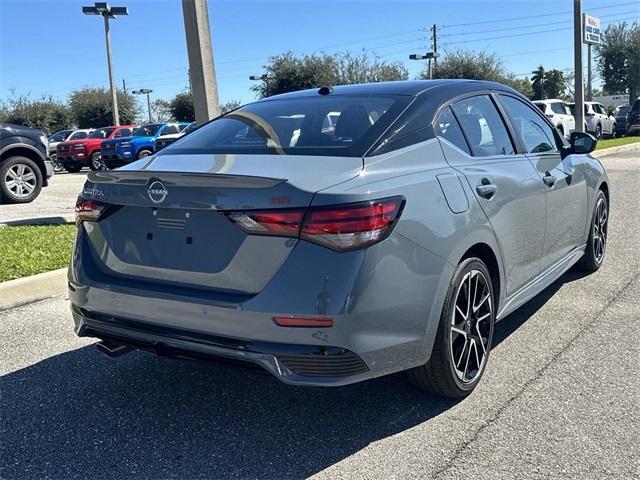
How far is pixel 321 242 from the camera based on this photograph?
2.50 metres

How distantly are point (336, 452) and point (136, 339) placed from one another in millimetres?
1048

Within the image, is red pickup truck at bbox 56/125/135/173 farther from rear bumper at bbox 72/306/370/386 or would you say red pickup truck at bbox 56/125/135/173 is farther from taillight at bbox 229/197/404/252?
taillight at bbox 229/197/404/252

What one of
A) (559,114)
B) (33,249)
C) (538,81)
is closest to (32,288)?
(33,249)

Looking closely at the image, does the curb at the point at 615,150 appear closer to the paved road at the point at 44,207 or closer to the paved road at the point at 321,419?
the paved road at the point at 44,207

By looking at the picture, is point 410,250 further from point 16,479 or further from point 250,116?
point 16,479

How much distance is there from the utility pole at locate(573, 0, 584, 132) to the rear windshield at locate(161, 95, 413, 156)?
1779cm

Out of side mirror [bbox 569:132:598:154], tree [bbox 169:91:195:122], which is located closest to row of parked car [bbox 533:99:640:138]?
side mirror [bbox 569:132:598:154]

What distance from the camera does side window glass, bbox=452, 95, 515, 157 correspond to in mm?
3572

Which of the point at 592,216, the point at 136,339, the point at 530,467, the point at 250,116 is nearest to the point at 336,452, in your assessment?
the point at 530,467

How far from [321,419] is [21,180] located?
31.7 feet

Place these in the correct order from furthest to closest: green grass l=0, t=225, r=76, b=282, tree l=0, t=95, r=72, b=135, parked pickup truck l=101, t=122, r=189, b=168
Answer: tree l=0, t=95, r=72, b=135, parked pickup truck l=101, t=122, r=189, b=168, green grass l=0, t=225, r=76, b=282

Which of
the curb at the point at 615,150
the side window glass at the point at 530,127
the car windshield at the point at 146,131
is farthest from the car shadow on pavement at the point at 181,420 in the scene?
the car windshield at the point at 146,131

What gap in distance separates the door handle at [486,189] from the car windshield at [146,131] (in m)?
19.5

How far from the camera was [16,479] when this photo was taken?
8.67ft
